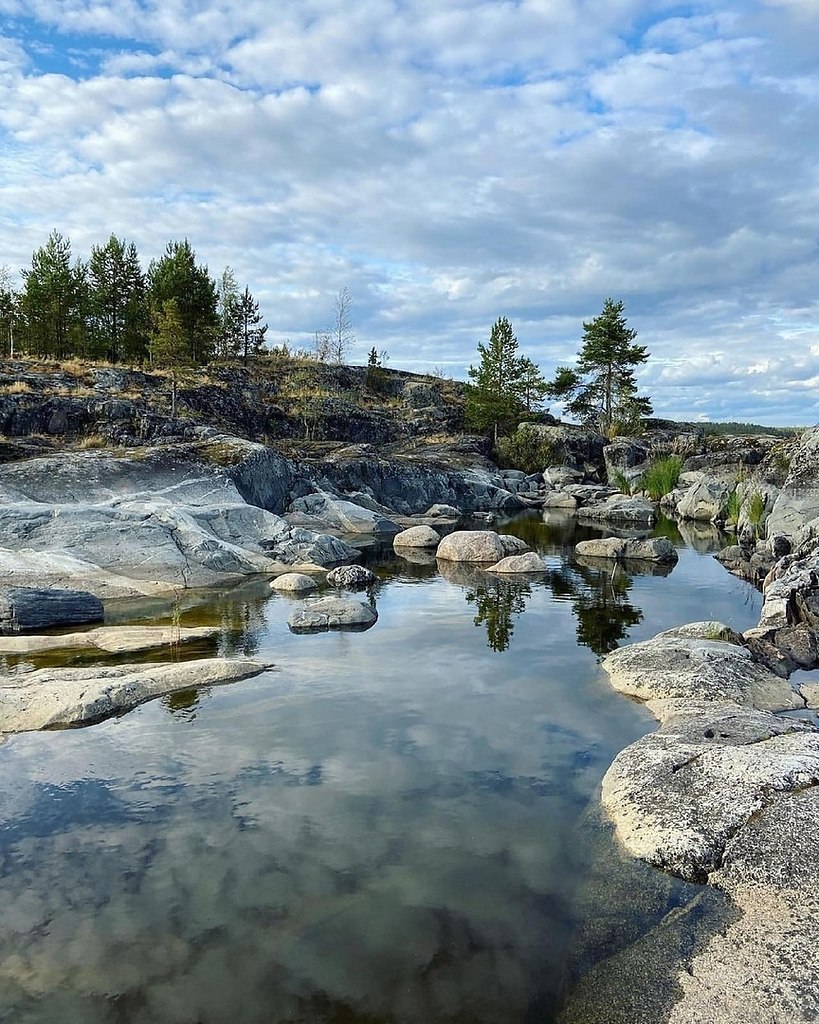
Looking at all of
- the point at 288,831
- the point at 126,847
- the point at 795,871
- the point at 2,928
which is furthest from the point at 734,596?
the point at 2,928

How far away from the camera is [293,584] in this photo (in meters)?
24.8

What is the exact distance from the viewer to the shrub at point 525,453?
73.5m

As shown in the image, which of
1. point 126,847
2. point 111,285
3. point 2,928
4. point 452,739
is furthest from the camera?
point 111,285

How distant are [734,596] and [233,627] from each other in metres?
16.8

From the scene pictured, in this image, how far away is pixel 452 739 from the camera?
474 inches

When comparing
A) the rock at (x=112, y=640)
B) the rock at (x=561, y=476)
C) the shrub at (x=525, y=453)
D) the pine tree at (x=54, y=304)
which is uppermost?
the pine tree at (x=54, y=304)

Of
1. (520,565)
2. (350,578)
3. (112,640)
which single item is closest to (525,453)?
(520,565)

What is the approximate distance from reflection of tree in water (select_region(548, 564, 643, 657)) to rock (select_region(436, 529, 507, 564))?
3.30 m

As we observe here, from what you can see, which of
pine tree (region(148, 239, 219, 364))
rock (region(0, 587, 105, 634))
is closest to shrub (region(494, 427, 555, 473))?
pine tree (region(148, 239, 219, 364))

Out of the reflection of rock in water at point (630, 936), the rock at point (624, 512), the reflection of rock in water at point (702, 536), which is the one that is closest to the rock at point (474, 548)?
the reflection of rock in water at point (702, 536)

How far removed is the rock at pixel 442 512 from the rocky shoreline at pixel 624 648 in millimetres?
100

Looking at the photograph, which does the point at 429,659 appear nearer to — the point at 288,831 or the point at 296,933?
the point at 288,831

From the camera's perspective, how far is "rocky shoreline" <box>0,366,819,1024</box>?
7172 mm

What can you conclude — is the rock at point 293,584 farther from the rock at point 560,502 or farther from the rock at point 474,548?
the rock at point 560,502
